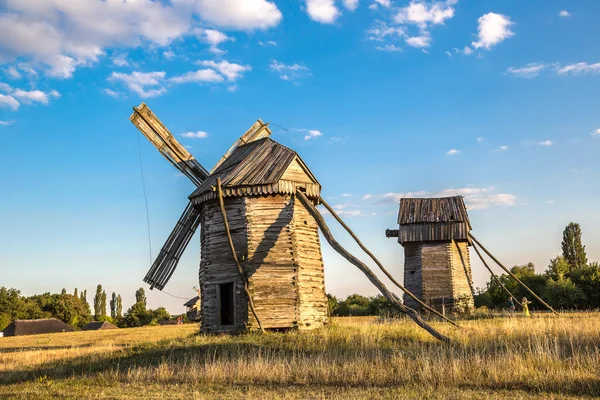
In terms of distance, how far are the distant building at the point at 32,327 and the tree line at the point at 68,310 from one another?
6.63m

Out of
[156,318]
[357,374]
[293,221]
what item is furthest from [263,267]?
[156,318]

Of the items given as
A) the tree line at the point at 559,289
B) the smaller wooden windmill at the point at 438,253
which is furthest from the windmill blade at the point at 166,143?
the tree line at the point at 559,289

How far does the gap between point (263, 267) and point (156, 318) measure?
6353 centimetres

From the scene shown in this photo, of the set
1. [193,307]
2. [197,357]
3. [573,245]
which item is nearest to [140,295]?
[193,307]

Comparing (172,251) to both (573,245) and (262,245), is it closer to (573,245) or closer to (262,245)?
(262,245)

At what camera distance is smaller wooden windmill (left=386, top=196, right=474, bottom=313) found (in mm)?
34188

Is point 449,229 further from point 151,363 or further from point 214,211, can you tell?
point 151,363

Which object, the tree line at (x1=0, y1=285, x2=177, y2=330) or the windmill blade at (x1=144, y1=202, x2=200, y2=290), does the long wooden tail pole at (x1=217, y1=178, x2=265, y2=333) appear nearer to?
the windmill blade at (x1=144, y1=202, x2=200, y2=290)

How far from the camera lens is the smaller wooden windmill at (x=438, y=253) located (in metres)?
34.2

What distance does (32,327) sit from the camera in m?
67.4

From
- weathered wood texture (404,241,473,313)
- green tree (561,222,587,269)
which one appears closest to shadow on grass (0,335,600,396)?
weathered wood texture (404,241,473,313)

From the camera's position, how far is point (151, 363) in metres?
15.9

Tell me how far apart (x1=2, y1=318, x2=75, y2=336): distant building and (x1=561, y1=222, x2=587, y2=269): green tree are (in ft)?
197

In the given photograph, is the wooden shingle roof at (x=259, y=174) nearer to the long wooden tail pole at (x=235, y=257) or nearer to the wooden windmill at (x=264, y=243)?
the wooden windmill at (x=264, y=243)
